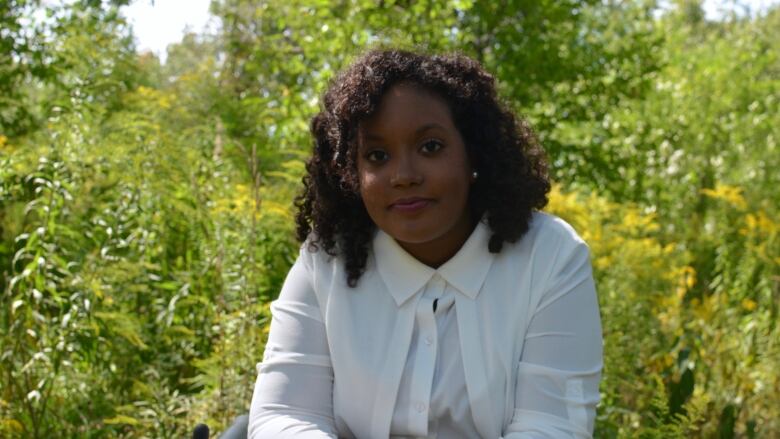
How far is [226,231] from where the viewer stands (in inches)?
147

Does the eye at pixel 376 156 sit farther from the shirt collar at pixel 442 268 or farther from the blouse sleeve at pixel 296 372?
the blouse sleeve at pixel 296 372

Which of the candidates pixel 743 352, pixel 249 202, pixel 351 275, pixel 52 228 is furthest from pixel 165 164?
pixel 743 352

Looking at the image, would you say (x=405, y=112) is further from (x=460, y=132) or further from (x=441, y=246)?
(x=441, y=246)

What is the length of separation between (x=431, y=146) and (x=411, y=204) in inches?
5.1

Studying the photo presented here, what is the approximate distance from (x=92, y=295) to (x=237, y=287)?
44cm

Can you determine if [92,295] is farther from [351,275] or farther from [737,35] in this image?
[737,35]

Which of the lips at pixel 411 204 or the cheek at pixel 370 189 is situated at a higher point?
the cheek at pixel 370 189

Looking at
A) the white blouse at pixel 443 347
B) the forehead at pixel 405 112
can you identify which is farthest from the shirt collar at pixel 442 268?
the forehead at pixel 405 112

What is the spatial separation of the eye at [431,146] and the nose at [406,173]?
0.13 feet

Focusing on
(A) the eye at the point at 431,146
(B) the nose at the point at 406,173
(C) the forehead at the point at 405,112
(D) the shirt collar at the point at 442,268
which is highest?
(C) the forehead at the point at 405,112

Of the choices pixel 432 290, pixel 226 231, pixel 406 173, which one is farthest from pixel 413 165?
pixel 226 231

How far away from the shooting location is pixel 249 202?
3.83 meters

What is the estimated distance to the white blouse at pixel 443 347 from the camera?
2.30 metres

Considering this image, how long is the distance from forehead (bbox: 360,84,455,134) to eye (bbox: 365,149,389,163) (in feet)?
0.15
